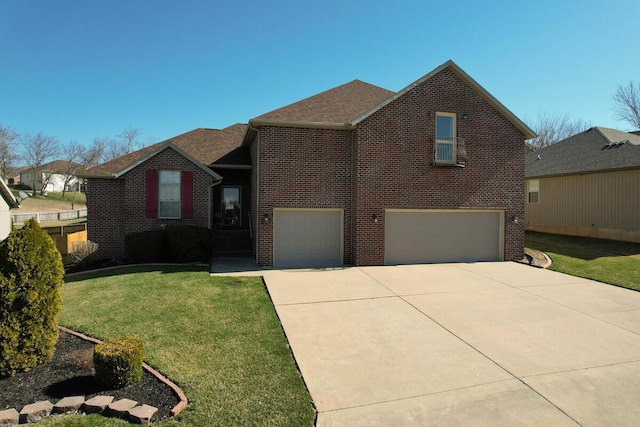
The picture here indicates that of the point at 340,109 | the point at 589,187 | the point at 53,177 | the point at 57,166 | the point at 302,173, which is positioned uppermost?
the point at 57,166

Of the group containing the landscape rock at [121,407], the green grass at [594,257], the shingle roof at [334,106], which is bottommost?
the landscape rock at [121,407]

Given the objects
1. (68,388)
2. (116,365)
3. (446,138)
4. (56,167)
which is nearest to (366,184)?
(446,138)

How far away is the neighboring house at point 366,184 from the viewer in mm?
11773

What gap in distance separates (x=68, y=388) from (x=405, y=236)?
1023 cm

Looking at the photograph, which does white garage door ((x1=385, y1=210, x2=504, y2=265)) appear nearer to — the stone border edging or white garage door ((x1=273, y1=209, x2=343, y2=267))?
white garage door ((x1=273, y1=209, x2=343, y2=267))

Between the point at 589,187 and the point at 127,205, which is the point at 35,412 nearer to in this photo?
the point at 127,205

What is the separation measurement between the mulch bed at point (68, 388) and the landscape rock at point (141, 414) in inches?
3.0

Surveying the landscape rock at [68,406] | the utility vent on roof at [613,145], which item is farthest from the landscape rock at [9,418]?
the utility vent on roof at [613,145]

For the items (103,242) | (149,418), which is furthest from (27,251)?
(103,242)

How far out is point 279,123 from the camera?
11.4 m

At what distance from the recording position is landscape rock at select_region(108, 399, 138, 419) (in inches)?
141

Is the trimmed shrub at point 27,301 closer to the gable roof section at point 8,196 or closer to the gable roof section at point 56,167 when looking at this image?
the gable roof section at point 8,196

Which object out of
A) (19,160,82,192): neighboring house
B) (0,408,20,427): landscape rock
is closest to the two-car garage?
(0,408,20,427): landscape rock

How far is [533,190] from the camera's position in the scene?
2083 centimetres
